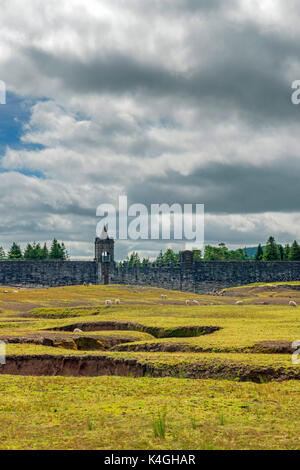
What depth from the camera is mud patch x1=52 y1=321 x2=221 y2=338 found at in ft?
56.9

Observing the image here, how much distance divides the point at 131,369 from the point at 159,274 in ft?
181

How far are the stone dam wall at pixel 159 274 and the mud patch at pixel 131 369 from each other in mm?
51654

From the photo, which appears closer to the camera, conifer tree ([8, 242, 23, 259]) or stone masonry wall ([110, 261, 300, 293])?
stone masonry wall ([110, 261, 300, 293])

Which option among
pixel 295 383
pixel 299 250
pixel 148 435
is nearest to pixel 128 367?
pixel 295 383

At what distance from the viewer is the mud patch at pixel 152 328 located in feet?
56.9

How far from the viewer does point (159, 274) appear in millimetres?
65938

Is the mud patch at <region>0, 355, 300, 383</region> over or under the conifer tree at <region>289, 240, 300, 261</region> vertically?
under

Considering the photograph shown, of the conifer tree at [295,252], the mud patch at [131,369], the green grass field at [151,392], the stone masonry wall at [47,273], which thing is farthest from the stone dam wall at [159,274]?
the mud patch at [131,369]

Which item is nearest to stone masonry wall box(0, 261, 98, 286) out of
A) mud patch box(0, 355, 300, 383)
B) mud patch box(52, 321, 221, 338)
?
mud patch box(52, 321, 221, 338)

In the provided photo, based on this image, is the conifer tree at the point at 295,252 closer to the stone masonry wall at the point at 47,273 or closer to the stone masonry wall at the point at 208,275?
the stone masonry wall at the point at 208,275

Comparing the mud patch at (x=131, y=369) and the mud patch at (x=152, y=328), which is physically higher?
the mud patch at (x=131, y=369)

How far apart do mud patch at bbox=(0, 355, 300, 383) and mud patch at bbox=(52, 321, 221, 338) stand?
619 centimetres

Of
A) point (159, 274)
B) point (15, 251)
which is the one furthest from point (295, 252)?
point (15, 251)

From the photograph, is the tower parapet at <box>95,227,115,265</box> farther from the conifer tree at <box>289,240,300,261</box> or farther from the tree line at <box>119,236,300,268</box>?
the conifer tree at <box>289,240,300,261</box>
